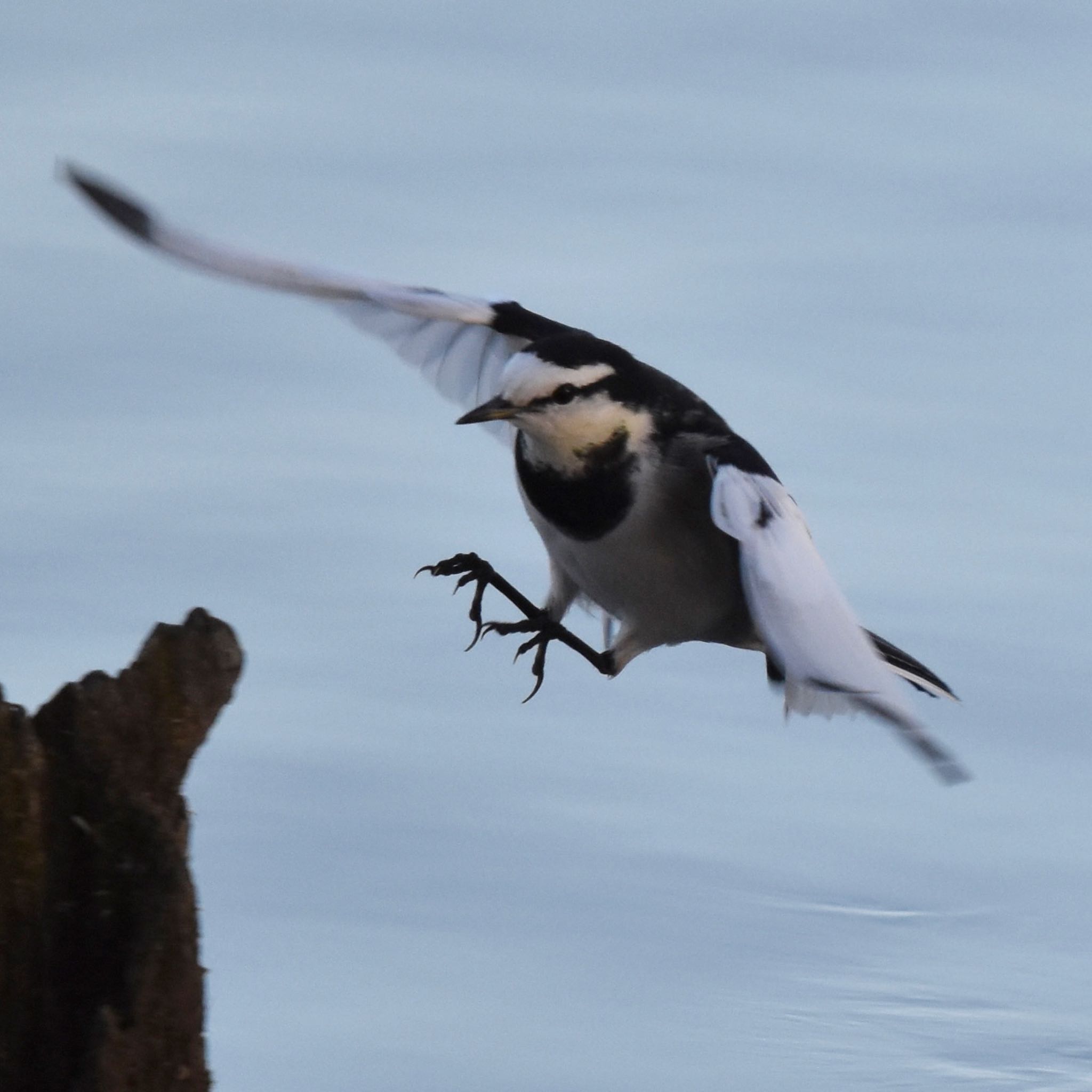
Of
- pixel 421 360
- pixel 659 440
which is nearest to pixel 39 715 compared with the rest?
pixel 659 440

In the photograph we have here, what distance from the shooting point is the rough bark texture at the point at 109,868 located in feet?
14.0

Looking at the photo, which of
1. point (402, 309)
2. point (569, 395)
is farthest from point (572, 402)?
point (402, 309)

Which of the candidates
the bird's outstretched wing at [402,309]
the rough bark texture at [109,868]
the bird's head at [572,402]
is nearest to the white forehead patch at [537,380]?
the bird's head at [572,402]

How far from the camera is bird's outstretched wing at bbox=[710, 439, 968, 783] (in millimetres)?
4734

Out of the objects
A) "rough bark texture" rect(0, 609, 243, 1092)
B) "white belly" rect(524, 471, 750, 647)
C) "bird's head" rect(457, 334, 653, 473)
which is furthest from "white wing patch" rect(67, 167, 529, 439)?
"rough bark texture" rect(0, 609, 243, 1092)

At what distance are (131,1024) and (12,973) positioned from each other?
0.29 meters

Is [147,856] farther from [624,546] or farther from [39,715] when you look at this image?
[624,546]

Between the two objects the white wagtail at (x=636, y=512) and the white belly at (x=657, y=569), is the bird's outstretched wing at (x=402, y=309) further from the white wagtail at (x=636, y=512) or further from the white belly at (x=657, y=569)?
the white belly at (x=657, y=569)

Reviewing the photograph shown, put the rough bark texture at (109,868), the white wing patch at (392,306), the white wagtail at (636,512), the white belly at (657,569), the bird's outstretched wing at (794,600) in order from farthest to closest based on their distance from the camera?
the white wing patch at (392,306)
the white belly at (657,569)
the white wagtail at (636,512)
the bird's outstretched wing at (794,600)
the rough bark texture at (109,868)

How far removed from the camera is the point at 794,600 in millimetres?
5055

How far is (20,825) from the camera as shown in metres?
4.28

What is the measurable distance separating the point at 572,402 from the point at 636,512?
374mm

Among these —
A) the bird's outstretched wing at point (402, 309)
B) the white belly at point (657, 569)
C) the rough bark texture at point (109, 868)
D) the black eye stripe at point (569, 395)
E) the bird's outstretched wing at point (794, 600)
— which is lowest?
the rough bark texture at point (109, 868)

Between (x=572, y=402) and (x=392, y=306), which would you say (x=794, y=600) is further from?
(x=392, y=306)
